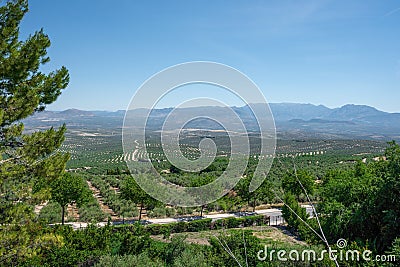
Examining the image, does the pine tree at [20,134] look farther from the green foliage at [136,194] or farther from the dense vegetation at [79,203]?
the green foliage at [136,194]

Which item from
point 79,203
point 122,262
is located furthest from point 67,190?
point 122,262

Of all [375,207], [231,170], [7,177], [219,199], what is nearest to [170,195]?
[219,199]

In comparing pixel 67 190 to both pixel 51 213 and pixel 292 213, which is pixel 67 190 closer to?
pixel 51 213

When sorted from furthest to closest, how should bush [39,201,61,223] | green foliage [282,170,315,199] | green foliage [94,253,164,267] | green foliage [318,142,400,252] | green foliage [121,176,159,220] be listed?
green foliage [282,170,315,199] < green foliage [121,176,159,220] < bush [39,201,61,223] < green foliage [318,142,400,252] < green foliage [94,253,164,267]

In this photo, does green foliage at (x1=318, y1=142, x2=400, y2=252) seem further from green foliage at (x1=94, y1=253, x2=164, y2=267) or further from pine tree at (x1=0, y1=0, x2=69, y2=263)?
pine tree at (x1=0, y1=0, x2=69, y2=263)

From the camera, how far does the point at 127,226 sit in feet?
66.3

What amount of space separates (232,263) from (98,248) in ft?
17.2

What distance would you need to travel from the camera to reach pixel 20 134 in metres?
9.12

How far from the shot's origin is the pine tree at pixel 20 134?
820 cm

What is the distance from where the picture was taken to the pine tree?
8203 mm

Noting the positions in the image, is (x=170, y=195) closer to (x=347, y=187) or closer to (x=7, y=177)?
(x=347, y=187)

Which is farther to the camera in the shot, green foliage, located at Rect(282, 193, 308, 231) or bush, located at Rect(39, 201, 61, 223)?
bush, located at Rect(39, 201, 61, 223)

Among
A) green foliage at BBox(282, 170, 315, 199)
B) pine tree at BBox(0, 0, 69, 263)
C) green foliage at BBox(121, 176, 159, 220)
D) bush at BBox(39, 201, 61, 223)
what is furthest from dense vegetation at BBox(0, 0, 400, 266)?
green foliage at BBox(282, 170, 315, 199)

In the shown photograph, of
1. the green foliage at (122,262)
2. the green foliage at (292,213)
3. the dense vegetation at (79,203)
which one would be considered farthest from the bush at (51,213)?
the green foliage at (292,213)
